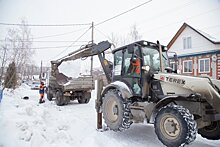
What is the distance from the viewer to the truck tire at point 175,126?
3018 millimetres

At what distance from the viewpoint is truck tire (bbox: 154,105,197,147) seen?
9.90 ft

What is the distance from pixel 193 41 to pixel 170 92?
1532 centimetres

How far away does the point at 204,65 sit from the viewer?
1575cm

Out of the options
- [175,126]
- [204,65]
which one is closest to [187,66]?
[204,65]

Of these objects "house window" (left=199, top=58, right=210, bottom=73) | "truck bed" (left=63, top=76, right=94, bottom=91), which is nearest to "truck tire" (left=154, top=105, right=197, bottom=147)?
"truck bed" (left=63, top=76, right=94, bottom=91)

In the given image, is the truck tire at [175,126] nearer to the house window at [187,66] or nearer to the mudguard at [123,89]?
the mudguard at [123,89]

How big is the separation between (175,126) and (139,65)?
164 cm

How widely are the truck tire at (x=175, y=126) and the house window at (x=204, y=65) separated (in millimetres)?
14338

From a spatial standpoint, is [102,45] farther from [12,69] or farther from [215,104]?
[12,69]

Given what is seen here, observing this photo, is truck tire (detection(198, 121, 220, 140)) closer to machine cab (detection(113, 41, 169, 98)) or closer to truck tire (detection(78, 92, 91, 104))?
machine cab (detection(113, 41, 169, 98))

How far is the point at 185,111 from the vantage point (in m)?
3.16

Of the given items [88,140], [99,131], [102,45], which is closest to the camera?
[88,140]

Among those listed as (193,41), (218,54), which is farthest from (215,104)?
(193,41)

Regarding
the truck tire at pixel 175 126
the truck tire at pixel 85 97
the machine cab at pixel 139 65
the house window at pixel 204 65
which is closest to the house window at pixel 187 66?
the house window at pixel 204 65
